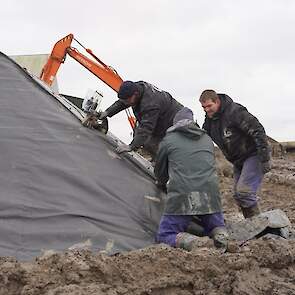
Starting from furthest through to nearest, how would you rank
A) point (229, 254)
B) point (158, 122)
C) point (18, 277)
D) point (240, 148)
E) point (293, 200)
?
point (293, 200), point (158, 122), point (240, 148), point (229, 254), point (18, 277)

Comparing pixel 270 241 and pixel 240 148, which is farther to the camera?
pixel 240 148

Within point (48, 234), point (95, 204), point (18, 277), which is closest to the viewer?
point (18, 277)

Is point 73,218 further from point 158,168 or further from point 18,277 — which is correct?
point 18,277

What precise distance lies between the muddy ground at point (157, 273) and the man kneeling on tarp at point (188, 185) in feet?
2.52

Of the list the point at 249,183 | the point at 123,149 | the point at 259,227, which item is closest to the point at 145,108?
the point at 123,149

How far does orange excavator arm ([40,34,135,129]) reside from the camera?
881 cm

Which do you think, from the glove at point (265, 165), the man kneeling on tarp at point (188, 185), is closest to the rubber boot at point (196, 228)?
the man kneeling on tarp at point (188, 185)

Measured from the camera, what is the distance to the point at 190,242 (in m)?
4.05

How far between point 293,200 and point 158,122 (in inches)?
171

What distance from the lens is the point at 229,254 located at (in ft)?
11.2

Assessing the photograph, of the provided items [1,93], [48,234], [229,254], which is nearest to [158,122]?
[1,93]

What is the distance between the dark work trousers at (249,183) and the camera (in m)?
5.21

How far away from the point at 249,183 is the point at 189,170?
97 centimetres

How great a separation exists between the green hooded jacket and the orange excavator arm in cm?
430
